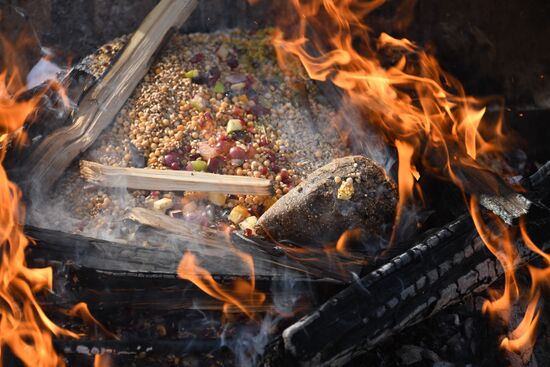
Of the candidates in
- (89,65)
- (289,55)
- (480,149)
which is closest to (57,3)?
(89,65)

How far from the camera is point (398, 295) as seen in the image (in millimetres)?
2969

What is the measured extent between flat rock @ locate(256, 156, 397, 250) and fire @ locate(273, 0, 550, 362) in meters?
0.18

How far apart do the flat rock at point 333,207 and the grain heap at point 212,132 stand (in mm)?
298

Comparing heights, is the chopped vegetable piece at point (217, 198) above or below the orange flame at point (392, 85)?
below

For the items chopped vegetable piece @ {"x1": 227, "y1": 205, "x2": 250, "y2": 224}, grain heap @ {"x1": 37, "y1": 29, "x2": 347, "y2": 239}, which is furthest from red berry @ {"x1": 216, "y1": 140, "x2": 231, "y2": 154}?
chopped vegetable piece @ {"x1": 227, "y1": 205, "x2": 250, "y2": 224}

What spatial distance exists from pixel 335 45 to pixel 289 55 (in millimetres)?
412

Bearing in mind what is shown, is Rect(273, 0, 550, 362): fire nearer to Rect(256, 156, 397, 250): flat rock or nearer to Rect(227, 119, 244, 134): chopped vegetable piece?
Rect(256, 156, 397, 250): flat rock

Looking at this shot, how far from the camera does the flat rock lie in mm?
3428

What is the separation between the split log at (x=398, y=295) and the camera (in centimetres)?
275

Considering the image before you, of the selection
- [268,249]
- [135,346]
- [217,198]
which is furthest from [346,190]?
[135,346]

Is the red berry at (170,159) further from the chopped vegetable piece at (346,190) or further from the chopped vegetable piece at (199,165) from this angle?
the chopped vegetable piece at (346,190)

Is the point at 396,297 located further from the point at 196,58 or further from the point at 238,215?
the point at 196,58

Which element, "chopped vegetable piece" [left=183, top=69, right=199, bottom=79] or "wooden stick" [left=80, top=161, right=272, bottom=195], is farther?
"chopped vegetable piece" [left=183, top=69, right=199, bottom=79]

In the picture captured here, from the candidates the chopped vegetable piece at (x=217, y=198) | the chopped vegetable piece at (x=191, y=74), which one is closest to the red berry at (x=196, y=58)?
the chopped vegetable piece at (x=191, y=74)
